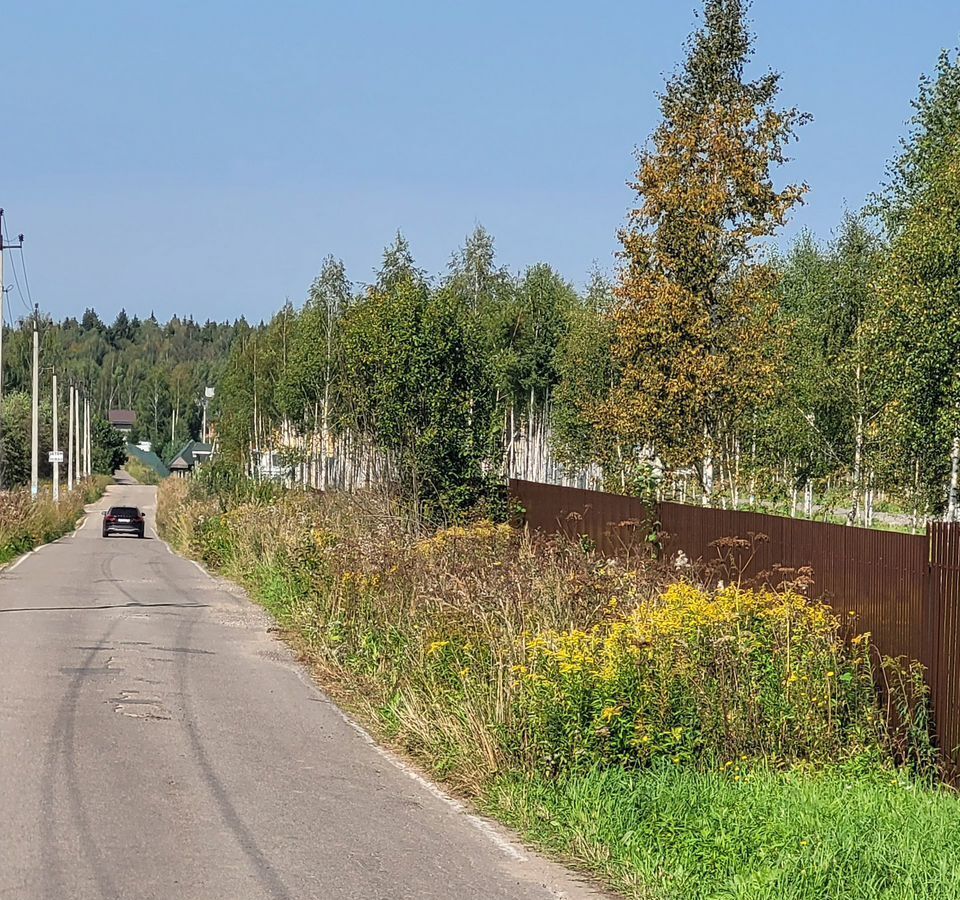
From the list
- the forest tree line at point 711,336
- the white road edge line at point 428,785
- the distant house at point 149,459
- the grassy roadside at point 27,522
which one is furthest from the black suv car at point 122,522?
the distant house at point 149,459

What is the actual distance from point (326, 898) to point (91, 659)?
9.53m

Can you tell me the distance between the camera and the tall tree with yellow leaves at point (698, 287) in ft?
101

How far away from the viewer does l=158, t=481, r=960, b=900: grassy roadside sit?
23.7 feet

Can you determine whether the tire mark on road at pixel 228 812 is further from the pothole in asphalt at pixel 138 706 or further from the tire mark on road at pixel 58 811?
the tire mark on road at pixel 58 811

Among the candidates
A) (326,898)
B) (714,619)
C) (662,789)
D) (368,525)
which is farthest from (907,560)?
(368,525)

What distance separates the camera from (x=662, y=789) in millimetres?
8406

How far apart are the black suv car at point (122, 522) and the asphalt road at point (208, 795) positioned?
138 ft

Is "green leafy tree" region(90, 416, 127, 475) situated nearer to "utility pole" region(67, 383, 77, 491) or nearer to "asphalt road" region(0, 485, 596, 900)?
"utility pole" region(67, 383, 77, 491)

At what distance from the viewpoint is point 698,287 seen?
1248 inches

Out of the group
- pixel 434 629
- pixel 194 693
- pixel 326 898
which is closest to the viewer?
pixel 326 898

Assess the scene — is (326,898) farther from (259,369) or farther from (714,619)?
(259,369)

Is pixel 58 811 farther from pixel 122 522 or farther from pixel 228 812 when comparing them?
pixel 122 522

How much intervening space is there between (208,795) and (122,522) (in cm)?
5110

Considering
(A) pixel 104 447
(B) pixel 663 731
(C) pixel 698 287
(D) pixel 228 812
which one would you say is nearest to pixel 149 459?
(A) pixel 104 447
